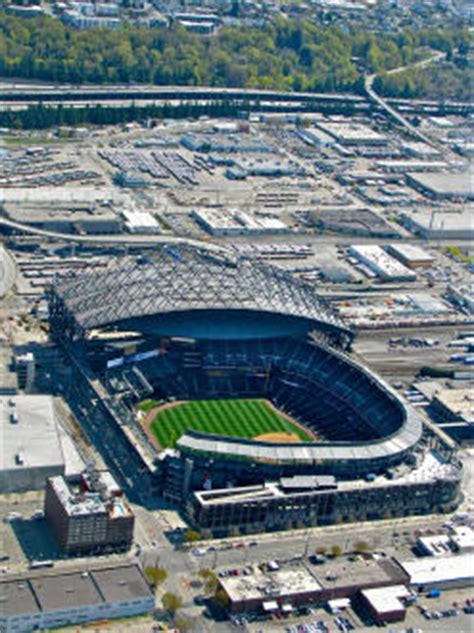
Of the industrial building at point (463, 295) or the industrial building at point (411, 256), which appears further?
the industrial building at point (411, 256)

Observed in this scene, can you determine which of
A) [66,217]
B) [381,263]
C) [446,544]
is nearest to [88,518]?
[446,544]

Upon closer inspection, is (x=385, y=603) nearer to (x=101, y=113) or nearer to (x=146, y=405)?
(x=146, y=405)

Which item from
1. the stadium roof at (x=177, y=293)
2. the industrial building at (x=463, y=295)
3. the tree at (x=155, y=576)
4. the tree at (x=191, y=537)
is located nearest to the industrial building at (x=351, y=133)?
the industrial building at (x=463, y=295)

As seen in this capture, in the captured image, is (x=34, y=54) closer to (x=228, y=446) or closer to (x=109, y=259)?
(x=109, y=259)

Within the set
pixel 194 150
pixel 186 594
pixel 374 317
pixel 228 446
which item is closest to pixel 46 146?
pixel 194 150

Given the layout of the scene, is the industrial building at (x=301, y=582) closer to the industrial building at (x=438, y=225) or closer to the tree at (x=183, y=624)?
the tree at (x=183, y=624)

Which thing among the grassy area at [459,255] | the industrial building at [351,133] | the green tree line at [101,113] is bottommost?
the grassy area at [459,255]
